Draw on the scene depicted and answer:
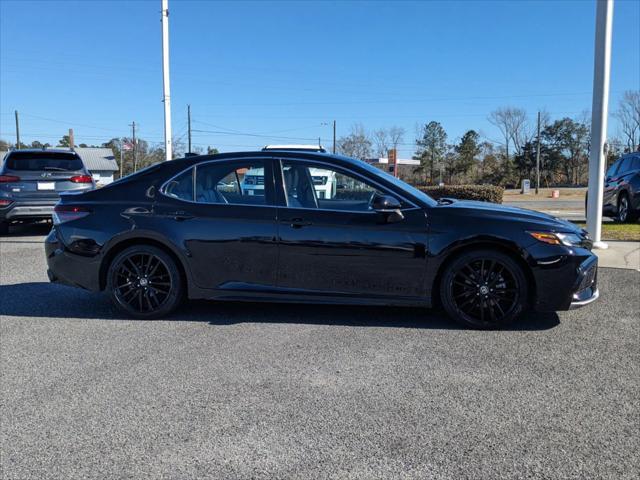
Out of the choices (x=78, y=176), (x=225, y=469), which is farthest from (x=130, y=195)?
(x=78, y=176)

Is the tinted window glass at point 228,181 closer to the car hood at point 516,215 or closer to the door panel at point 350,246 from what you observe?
the door panel at point 350,246

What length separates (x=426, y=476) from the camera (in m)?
2.51

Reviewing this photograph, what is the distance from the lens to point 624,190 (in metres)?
12.5

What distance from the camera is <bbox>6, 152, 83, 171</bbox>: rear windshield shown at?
34.4ft

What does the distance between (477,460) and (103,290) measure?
12.9 feet

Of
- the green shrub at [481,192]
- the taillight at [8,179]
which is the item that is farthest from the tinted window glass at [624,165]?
the taillight at [8,179]

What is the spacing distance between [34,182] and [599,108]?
10.3 metres

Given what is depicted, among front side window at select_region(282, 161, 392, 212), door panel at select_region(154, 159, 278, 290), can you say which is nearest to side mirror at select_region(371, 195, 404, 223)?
front side window at select_region(282, 161, 392, 212)

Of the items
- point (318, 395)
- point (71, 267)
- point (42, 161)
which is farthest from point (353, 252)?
point (42, 161)

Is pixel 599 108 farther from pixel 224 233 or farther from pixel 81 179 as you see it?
pixel 81 179

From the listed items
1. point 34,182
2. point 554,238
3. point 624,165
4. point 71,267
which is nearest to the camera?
point 554,238

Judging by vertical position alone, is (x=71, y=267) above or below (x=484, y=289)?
above

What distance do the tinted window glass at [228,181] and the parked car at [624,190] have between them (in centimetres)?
1022

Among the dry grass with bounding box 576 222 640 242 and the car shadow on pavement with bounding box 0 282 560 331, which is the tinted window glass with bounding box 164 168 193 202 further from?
the dry grass with bounding box 576 222 640 242
